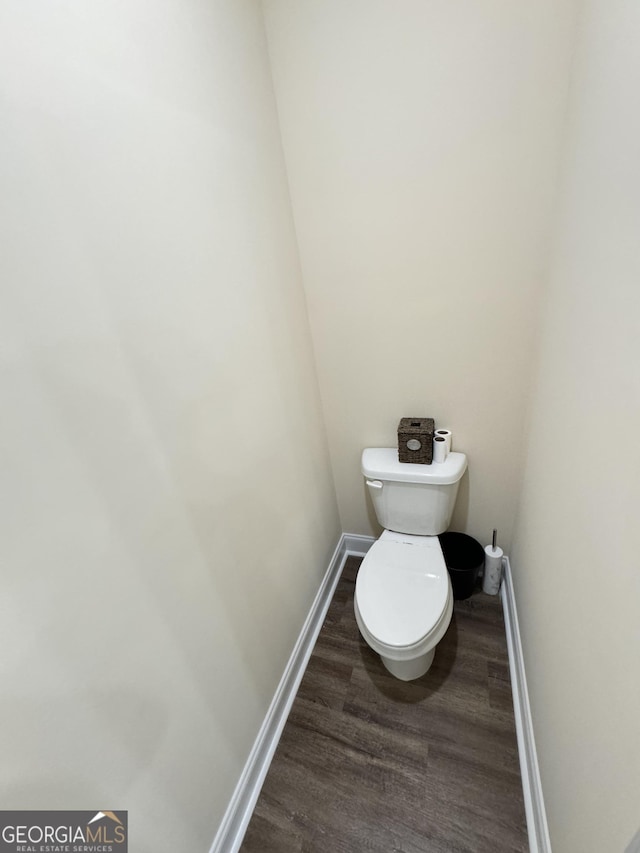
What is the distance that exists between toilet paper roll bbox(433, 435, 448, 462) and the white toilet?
0.09ft

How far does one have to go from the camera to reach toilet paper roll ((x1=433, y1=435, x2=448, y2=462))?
1.39 meters

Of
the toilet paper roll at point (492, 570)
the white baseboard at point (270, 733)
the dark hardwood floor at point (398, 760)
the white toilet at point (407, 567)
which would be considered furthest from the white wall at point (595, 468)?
the white baseboard at point (270, 733)

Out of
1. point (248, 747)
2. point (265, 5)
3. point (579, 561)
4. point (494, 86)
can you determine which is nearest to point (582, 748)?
point (579, 561)

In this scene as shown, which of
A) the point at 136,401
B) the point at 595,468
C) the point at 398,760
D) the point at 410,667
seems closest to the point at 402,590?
the point at 410,667

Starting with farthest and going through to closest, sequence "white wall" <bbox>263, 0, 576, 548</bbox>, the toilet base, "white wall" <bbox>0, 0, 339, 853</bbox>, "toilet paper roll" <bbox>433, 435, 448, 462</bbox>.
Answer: "toilet paper roll" <bbox>433, 435, 448, 462</bbox>, the toilet base, "white wall" <bbox>263, 0, 576, 548</bbox>, "white wall" <bbox>0, 0, 339, 853</bbox>

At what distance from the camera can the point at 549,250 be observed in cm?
107

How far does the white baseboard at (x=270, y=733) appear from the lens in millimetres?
1016

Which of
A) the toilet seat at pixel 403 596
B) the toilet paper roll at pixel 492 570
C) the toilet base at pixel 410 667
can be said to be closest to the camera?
the toilet seat at pixel 403 596

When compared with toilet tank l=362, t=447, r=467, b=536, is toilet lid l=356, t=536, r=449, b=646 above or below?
below

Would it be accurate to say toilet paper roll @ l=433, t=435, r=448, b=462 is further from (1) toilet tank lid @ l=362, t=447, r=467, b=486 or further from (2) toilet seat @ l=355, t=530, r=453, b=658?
(2) toilet seat @ l=355, t=530, r=453, b=658

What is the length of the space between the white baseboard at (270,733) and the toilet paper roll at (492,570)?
28.5 inches

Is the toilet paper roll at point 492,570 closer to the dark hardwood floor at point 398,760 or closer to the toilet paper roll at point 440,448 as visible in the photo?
the dark hardwood floor at point 398,760

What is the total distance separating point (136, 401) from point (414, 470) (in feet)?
3.44

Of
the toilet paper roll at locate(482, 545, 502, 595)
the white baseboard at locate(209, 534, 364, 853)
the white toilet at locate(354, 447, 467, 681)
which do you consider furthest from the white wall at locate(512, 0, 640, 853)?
the white baseboard at locate(209, 534, 364, 853)
